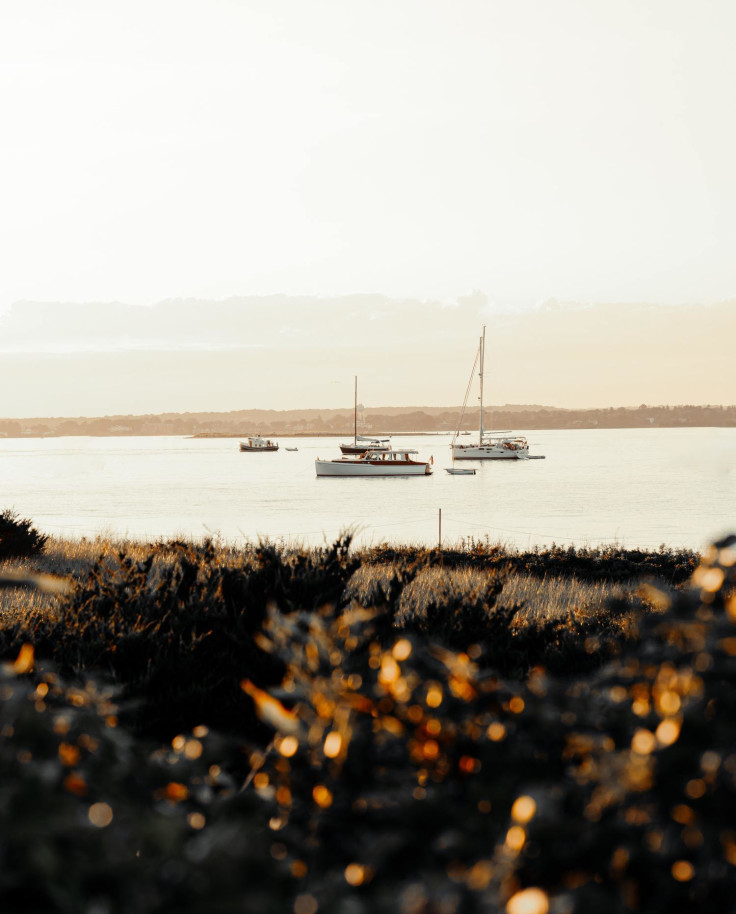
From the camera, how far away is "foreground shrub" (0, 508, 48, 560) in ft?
50.6

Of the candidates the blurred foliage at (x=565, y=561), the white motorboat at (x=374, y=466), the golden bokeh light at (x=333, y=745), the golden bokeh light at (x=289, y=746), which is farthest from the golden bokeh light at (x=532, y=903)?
the white motorboat at (x=374, y=466)

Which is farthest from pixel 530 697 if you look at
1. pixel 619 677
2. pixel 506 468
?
pixel 506 468

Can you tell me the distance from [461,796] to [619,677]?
0.45 metres

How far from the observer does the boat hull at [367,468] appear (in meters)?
75.6

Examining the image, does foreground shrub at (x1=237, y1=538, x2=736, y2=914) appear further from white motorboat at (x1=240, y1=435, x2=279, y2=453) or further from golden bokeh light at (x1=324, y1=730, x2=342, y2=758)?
white motorboat at (x1=240, y1=435, x2=279, y2=453)

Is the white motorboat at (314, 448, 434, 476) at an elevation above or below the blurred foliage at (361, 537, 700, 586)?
below

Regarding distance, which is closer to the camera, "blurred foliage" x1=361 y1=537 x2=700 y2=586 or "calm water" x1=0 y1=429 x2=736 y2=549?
Result: "blurred foliage" x1=361 y1=537 x2=700 y2=586

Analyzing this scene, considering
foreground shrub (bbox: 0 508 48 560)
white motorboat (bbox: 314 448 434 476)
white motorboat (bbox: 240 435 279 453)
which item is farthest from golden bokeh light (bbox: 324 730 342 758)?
white motorboat (bbox: 240 435 279 453)

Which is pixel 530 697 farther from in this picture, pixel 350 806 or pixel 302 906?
pixel 302 906

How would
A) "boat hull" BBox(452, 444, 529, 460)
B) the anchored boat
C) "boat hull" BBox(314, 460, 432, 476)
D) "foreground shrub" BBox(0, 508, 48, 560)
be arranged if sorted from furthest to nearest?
the anchored boat → "boat hull" BBox(452, 444, 529, 460) → "boat hull" BBox(314, 460, 432, 476) → "foreground shrub" BBox(0, 508, 48, 560)

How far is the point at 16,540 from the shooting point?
15727 mm

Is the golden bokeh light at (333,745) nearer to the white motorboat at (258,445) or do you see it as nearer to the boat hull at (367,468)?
the boat hull at (367,468)

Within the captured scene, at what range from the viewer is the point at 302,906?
4.65ft

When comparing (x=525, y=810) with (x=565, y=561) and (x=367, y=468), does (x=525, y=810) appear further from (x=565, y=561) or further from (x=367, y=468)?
(x=367, y=468)
